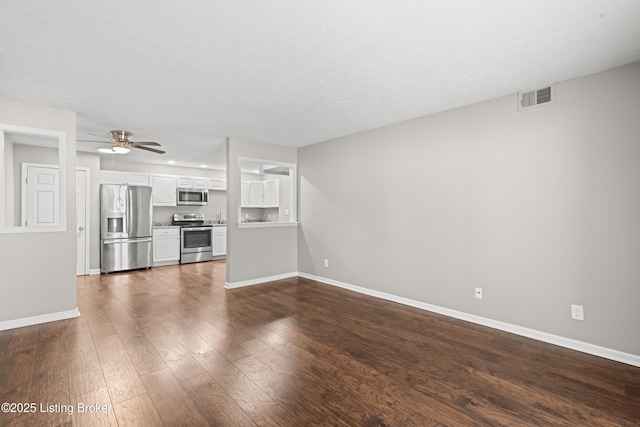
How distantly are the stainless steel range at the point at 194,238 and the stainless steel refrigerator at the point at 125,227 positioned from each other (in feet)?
2.42

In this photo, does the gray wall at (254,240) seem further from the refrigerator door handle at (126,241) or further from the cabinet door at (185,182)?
the cabinet door at (185,182)

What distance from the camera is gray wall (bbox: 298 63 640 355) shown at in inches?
100

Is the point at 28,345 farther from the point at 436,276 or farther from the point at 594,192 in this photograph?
the point at 594,192

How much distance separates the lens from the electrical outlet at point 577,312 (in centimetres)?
270

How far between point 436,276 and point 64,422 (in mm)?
3612

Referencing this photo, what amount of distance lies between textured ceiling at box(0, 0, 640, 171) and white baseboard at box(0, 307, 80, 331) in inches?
95.0

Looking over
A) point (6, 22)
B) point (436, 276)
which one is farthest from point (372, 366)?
point (6, 22)

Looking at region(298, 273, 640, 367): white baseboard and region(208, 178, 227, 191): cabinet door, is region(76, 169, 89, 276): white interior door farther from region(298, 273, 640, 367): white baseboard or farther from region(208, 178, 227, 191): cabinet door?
→ region(298, 273, 640, 367): white baseboard

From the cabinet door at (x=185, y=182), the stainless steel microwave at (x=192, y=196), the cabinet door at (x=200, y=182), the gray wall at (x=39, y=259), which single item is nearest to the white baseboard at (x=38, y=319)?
the gray wall at (x=39, y=259)

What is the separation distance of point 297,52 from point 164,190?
6.16 m

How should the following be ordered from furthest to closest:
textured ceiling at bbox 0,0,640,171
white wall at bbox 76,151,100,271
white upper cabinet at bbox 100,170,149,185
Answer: white upper cabinet at bbox 100,170,149,185 → white wall at bbox 76,151,100,271 → textured ceiling at bbox 0,0,640,171

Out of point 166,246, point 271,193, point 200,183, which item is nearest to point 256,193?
point 271,193

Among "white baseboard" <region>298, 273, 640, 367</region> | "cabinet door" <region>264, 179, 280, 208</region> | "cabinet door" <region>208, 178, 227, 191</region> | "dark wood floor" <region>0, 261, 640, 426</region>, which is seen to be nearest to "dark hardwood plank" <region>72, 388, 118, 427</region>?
"dark wood floor" <region>0, 261, 640, 426</region>

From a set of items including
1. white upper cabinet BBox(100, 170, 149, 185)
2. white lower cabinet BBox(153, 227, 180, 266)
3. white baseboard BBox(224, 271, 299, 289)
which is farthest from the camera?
white lower cabinet BBox(153, 227, 180, 266)
